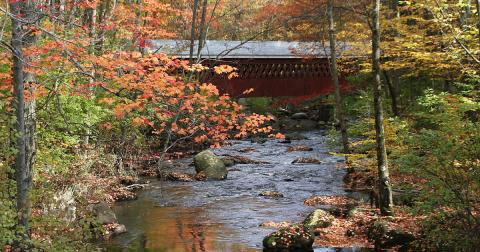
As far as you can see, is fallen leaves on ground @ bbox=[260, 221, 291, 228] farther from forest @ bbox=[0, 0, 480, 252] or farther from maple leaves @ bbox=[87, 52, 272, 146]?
maple leaves @ bbox=[87, 52, 272, 146]

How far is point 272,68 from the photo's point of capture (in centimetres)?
2381

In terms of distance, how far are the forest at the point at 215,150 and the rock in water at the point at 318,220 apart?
5 cm

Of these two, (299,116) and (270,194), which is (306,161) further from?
(299,116)

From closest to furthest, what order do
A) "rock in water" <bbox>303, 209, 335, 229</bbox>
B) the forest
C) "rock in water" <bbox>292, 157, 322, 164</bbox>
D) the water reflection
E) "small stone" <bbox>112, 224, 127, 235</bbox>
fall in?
the forest, the water reflection, "small stone" <bbox>112, 224, 127, 235</bbox>, "rock in water" <bbox>303, 209, 335, 229</bbox>, "rock in water" <bbox>292, 157, 322, 164</bbox>

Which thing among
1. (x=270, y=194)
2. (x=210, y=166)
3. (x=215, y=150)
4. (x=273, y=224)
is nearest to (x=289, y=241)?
(x=273, y=224)

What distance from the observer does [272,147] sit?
23719 mm

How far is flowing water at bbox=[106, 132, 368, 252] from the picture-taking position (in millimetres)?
10383

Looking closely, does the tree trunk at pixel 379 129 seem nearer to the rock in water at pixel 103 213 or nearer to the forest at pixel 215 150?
the forest at pixel 215 150

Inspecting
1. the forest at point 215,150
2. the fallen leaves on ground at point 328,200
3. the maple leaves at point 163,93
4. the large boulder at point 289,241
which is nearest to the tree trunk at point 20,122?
the forest at point 215,150

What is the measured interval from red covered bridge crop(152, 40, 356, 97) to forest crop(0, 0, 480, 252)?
87 millimetres

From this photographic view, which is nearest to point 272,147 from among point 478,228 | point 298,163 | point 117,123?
point 298,163

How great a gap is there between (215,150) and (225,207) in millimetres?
9466

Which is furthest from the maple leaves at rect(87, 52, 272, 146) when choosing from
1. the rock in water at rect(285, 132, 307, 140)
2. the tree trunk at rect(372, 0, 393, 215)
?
the rock in water at rect(285, 132, 307, 140)

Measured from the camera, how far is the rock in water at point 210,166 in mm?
17188
